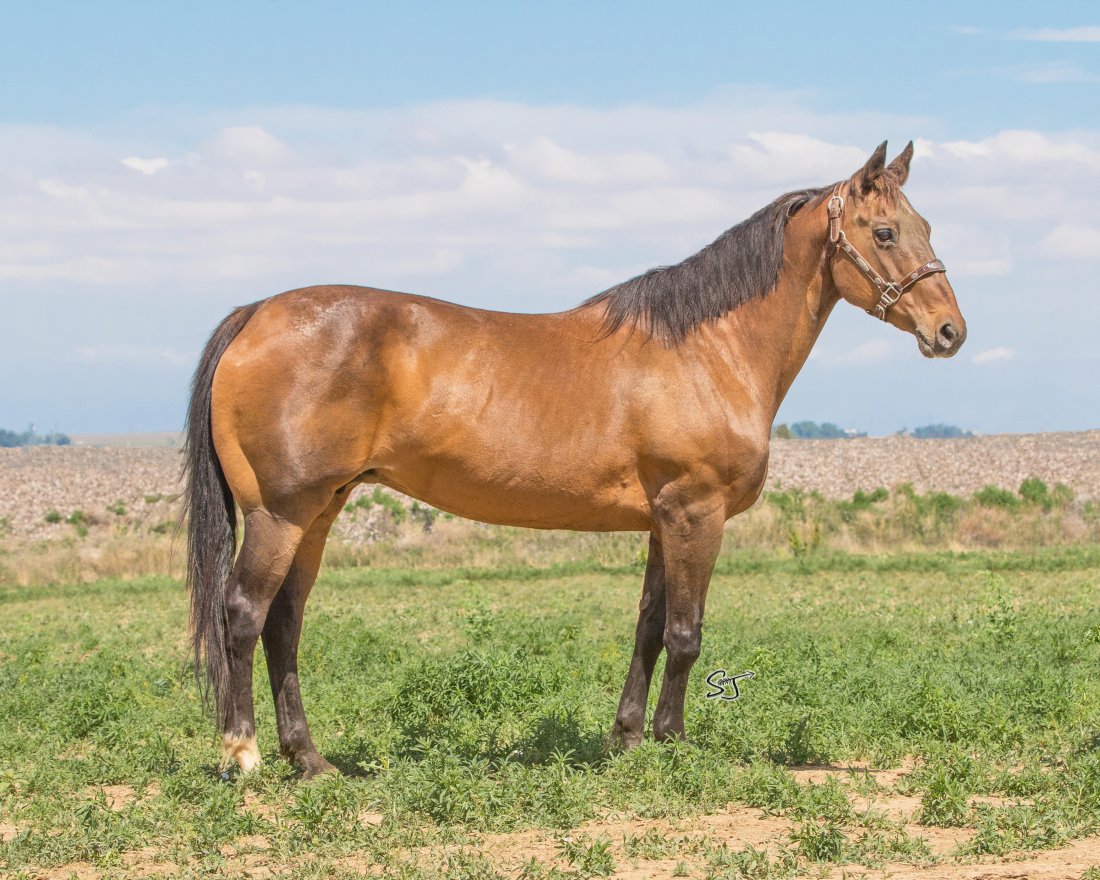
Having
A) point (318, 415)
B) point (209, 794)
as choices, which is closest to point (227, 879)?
point (209, 794)

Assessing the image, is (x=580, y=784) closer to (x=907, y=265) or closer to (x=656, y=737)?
(x=656, y=737)

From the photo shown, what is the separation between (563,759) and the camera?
5742 mm

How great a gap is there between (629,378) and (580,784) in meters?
2.06

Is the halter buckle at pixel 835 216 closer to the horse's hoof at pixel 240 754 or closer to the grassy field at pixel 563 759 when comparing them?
the grassy field at pixel 563 759

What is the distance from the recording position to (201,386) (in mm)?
6172

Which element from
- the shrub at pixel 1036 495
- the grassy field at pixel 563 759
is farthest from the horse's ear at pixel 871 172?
the shrub at pixel 1036 495

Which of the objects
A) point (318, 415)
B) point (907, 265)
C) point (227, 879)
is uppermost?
point (907, 265)

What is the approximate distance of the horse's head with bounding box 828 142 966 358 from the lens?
6.11 meters

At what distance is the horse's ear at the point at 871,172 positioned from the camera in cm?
608

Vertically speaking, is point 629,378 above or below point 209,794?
above

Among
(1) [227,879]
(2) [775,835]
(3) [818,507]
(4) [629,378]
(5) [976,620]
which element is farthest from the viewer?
(3) [818,507]

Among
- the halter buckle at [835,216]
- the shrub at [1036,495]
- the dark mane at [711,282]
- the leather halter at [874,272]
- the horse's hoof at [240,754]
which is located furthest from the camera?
the shrub at [1036,495]

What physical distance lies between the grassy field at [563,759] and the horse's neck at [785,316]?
1.97 meters

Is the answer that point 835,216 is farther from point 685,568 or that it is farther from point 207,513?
point 207,513
